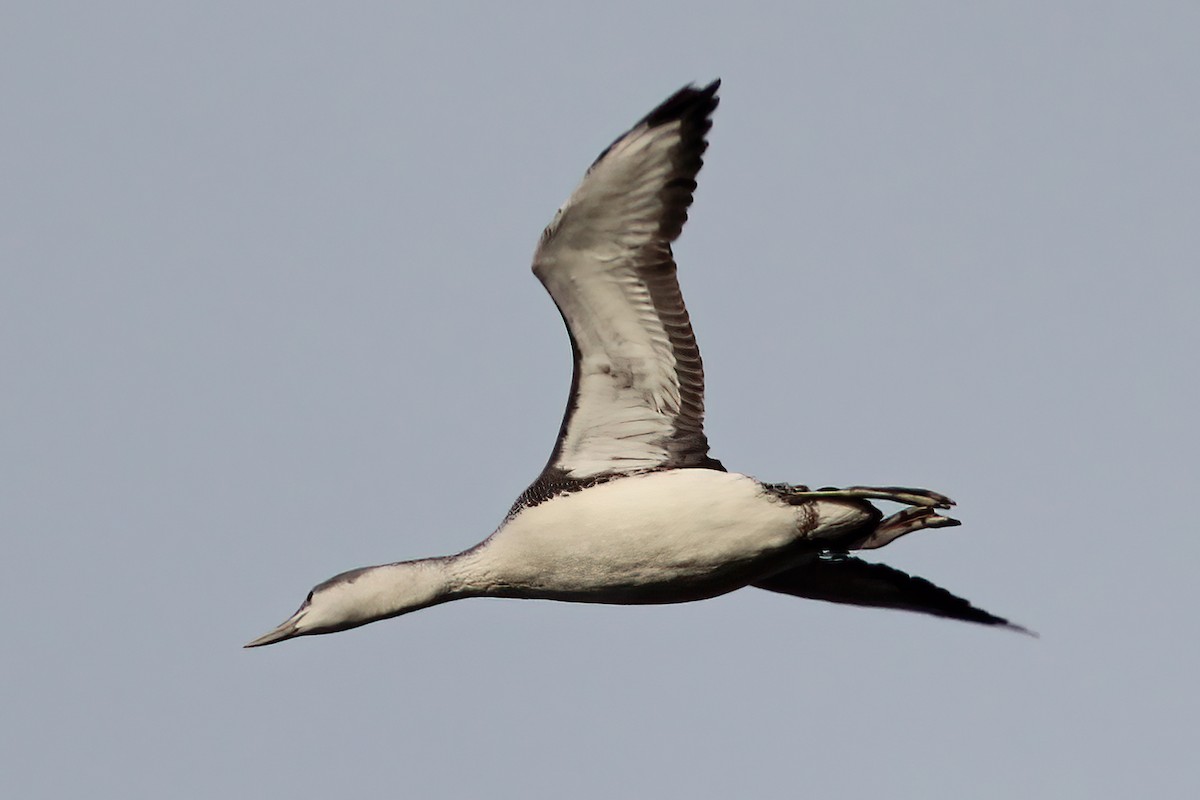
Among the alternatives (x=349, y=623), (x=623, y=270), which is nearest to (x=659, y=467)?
(x=623, y=270)

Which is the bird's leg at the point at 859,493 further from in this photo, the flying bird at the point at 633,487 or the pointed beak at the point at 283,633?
the pointed beak at the point at 283,633

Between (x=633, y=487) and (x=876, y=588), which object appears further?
(x=876, y=588)

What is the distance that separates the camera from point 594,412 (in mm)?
15938

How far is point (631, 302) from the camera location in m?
15.5

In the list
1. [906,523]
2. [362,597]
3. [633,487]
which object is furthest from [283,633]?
[906,523]

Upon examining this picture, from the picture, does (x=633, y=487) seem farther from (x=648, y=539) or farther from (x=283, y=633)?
(x=283, y=633)

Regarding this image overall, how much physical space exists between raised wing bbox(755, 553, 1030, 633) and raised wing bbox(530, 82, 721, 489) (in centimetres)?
186

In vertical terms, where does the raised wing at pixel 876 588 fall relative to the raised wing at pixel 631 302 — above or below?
below

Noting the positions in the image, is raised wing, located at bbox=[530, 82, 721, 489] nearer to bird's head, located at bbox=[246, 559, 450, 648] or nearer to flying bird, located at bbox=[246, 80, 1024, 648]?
flying bird, located at bbox=[246, 80, 1024, 648]

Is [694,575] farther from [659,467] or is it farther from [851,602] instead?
[851,602]

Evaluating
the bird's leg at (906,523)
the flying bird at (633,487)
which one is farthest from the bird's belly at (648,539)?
A: the bird's leg at (906,523)

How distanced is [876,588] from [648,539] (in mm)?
2748

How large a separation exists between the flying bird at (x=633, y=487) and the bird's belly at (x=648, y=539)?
0.03 feet

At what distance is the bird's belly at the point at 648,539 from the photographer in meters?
15.4
